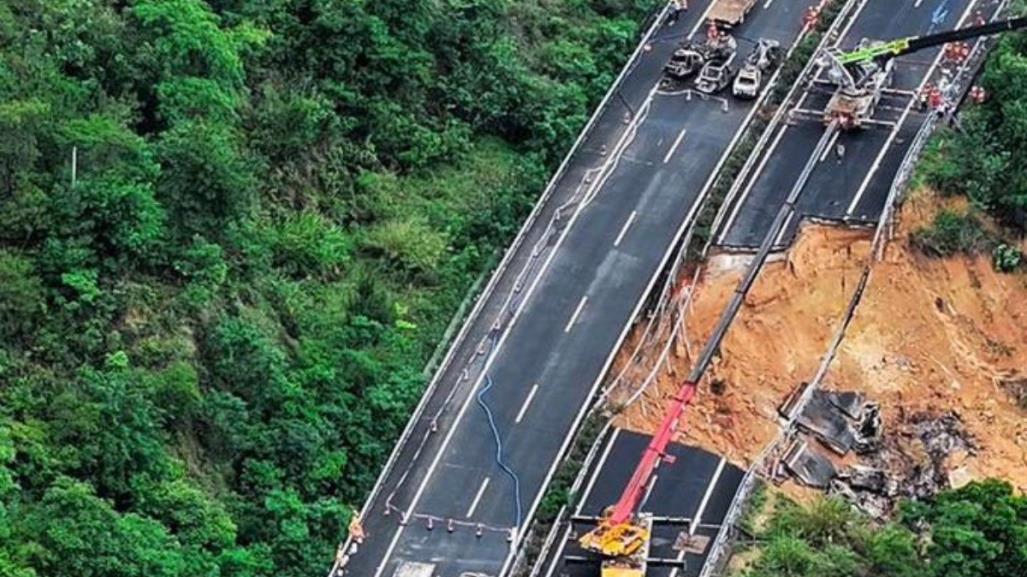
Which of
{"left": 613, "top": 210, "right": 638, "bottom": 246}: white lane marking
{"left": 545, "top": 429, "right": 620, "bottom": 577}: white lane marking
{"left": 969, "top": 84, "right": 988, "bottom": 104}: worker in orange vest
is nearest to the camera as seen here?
{"left": 545, "top": 429, "right": 620, "bottom": 577}: white lane marking

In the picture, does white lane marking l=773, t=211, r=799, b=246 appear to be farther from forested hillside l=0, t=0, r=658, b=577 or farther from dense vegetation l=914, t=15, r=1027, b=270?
forested hillside l=0, t=0, r=658, b=577

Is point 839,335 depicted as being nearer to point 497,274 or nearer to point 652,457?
point 652,457

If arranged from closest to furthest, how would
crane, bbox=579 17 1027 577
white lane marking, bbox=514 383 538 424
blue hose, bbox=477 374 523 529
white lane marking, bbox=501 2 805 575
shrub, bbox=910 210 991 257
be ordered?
crane, bbox=579 17 1027 577 → white lane marking, bbox=501 2 805 575 → blue hose, bbox=477 374 523 529 → white lane marking, bbox=514 383 538 424 → shrub, bbox=910 210 991 257

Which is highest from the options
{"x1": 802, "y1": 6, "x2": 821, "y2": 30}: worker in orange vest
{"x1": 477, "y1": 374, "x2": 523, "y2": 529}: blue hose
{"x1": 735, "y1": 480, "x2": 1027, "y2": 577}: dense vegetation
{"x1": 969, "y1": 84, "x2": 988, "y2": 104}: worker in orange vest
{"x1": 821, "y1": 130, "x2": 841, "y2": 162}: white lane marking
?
{"x1": 802, "y1": 6, "x2": 821, "y2": 30}: worker in orange vest

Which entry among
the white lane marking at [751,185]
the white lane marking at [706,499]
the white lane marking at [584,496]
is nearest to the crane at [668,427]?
the white lane marking at [584,496]

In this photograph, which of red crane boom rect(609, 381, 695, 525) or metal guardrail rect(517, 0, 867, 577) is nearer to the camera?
red crane boom rect(609, 381, 695, 525)

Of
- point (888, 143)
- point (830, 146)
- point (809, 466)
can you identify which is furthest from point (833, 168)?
point (809, 466)

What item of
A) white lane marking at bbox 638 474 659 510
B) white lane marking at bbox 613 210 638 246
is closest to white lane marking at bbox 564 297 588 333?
white lane marking at bbox 613 210 638 246

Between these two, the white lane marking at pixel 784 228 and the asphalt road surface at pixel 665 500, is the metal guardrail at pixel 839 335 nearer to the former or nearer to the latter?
the asphalt road surface at pixel 665 500

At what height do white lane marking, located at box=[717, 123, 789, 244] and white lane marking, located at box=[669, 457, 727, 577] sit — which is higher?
white lane marking, located at box=[717, 123, 789, 244]
